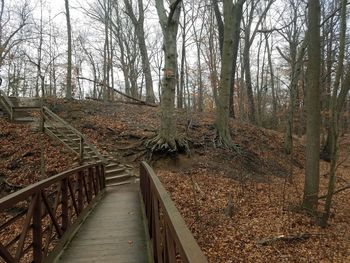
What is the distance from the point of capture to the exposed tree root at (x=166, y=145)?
12.5 m

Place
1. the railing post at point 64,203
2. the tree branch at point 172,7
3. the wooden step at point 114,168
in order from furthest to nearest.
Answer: the wooden step at point 114,168 < the tree branch at point 172,7 < the railing post at point 64,203

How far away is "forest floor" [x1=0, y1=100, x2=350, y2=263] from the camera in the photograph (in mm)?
7410

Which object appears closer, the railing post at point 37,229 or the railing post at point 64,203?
the railing post at point 37,229

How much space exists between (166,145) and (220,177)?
2.44 meters

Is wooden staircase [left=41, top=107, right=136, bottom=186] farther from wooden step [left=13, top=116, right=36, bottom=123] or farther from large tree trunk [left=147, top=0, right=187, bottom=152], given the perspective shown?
wooden step [left=13, top=116, right=36, bottom=123]

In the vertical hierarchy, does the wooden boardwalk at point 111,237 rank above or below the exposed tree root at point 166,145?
below

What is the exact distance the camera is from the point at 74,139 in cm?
1466

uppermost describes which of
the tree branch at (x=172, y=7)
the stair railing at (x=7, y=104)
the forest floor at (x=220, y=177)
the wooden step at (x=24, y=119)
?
the tree branch at (x=172, y=7)

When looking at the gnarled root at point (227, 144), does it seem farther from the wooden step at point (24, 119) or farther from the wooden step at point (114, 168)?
the wooden step at point (24, 119)

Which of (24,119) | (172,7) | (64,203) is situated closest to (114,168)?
(172,7)

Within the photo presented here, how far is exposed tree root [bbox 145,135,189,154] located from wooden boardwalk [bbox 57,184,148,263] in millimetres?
4188

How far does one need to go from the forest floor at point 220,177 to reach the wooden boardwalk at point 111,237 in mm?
1743

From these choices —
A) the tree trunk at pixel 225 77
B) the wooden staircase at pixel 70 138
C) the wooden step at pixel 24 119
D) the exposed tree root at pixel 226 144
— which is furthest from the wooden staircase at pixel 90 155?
the tree trunk at pixel 225 77

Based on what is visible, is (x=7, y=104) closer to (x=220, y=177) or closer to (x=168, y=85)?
(x=168, y=85)
